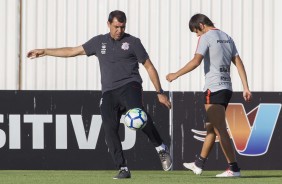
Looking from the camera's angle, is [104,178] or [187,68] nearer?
[187,68]

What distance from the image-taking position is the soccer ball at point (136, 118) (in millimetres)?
12625

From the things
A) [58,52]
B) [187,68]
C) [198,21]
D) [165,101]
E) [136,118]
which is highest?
[198,21]

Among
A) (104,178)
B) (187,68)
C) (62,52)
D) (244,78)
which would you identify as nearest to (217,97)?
(244,78)

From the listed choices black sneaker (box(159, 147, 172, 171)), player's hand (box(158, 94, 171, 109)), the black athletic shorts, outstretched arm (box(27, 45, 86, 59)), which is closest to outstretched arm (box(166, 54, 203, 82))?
player's hand (box(158, 94, 171, 109))

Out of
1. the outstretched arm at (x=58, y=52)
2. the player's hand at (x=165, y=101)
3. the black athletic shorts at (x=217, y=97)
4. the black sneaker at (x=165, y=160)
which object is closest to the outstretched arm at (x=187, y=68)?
the player's hand at (x=165, y=101)

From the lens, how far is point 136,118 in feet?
41.4

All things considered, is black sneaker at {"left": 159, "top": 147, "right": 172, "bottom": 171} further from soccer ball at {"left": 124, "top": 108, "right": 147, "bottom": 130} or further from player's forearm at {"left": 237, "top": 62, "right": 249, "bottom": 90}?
player's forearm at {"left": 237, "top": 62, "right": 249, "bottom": 90}

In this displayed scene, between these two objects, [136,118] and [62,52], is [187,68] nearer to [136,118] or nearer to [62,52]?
[136,118]

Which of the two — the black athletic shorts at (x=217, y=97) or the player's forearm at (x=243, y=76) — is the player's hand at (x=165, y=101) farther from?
the player's forearm at (x=243, y=76)

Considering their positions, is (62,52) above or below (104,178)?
above

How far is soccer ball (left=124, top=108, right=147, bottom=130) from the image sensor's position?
12.6 meters

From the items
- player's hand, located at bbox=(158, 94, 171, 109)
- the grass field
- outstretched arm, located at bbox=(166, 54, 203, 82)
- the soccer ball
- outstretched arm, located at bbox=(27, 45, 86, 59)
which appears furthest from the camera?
outstretched arm, located at bbox=(27, 45, 86, 59)

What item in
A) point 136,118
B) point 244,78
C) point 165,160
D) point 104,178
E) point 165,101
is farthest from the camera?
point 104,178

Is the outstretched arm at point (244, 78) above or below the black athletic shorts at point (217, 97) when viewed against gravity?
above
